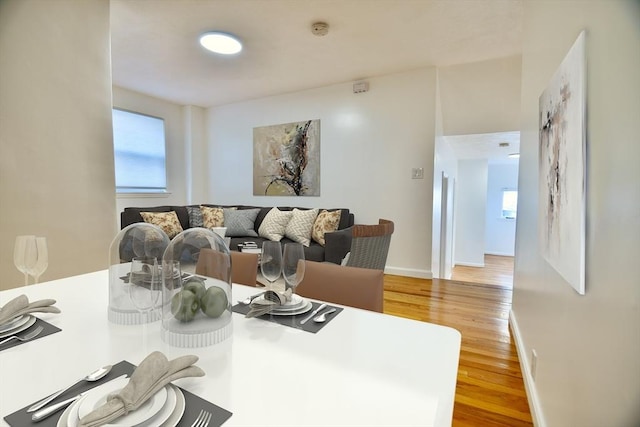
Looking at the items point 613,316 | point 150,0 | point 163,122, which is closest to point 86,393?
point 613,316

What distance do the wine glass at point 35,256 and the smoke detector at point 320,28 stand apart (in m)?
2.62

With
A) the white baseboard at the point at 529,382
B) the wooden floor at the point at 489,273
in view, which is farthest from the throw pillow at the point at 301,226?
the wooden floor at the point at 489,273

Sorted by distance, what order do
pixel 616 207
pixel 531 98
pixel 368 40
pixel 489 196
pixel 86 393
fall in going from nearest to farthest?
pixel 86 393, pixel 616 207, pixel 531 98, pixel 368 40, pixel 489 196

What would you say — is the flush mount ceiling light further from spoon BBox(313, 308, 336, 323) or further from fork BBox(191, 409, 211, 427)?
fork BBox(191, 409, 211, 427)

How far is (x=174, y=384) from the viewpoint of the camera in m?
0.64

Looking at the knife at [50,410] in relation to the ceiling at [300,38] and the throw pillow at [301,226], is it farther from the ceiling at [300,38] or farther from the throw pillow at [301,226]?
the throw pillow at [301,226]

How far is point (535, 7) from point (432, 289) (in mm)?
2687

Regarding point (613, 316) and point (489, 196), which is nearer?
point (613, 316)

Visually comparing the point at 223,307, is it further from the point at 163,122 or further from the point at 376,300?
the point at 163,122

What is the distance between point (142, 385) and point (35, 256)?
40.3 inches

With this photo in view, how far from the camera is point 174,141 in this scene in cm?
543

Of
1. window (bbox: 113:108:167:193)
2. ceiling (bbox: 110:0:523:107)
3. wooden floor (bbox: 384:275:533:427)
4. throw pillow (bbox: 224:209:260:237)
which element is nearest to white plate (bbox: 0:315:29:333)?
wooden floor (bbox: 384:275:533:427)

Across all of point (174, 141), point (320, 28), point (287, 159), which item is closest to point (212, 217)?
point (287, 159)

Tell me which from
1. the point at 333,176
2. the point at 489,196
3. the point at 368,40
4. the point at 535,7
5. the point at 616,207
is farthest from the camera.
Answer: the point at 489,196
